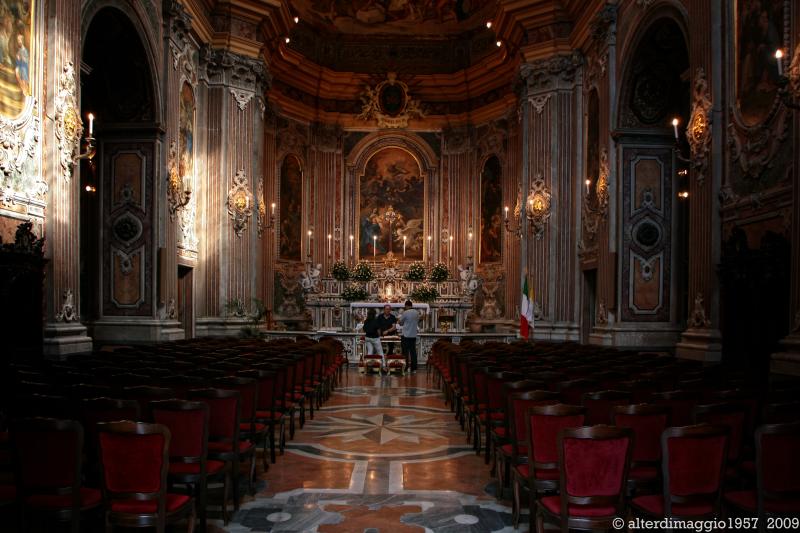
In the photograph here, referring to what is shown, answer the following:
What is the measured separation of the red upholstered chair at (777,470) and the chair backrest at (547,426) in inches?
46.8

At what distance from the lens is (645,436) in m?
5.29

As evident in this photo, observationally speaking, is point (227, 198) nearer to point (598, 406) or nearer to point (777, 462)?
point (598, 406)

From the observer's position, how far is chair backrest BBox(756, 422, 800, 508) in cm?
438

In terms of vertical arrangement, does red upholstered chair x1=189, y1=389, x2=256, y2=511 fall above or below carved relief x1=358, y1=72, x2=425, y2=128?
below

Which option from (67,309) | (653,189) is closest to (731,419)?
(67,309)

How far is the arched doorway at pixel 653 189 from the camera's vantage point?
620 inches

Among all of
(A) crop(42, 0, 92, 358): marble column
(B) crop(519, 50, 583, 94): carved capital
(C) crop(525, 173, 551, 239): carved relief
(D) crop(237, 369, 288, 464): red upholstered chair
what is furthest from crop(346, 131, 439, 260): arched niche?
(D) crop(237, 369, 288, 464): red upholstered chair

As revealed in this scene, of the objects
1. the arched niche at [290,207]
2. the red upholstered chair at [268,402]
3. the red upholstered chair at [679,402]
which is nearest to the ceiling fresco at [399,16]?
the arched niche at [290,207]

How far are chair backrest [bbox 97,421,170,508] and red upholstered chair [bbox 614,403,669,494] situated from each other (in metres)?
3.18

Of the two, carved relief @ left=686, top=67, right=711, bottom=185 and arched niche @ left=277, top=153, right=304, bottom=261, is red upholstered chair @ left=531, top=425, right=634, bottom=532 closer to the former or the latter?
carved relief @ left=686, top=67, right=711, bottom=185

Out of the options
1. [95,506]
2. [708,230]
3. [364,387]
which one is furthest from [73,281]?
[708,230]

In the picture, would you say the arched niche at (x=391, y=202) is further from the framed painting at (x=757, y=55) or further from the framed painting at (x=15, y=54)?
the framed painting at (x=15, y=54)

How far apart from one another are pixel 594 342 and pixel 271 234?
1333cm

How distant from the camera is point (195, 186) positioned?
64.1ft
